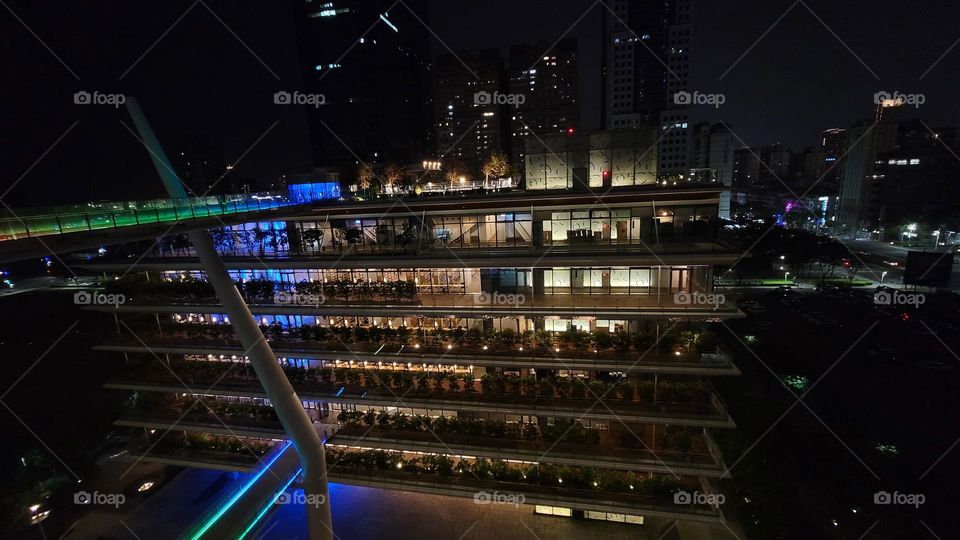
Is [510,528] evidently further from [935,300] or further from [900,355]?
[935,300]

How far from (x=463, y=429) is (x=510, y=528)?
→ 16.0 feet

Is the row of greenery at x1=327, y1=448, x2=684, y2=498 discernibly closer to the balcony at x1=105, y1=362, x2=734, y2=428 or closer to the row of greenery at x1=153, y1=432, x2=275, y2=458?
the balcony at x1=105, y1=362, x2=734, y2=428

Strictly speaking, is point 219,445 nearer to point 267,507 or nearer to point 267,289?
point 267,507

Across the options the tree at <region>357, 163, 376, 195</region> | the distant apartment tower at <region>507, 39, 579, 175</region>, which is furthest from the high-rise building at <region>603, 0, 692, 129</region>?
the tree at <region>357, 163, 376, 195</region>

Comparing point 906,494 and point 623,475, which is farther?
point 906,494

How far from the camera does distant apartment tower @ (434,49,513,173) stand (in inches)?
3541

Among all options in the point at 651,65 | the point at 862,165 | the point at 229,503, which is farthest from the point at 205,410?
the point at 862,165

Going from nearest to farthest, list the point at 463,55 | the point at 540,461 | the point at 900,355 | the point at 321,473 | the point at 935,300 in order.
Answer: the point at 321,473, the point at 540,461, the point at 900,355, the point at 935,300, the point at 463,55

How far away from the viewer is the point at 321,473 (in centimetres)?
1141

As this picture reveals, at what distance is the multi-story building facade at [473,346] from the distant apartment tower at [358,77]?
194 ft

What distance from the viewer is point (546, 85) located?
93.4 meters

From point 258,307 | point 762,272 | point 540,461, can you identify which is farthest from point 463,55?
point 540,461

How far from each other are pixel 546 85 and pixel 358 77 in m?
43.7

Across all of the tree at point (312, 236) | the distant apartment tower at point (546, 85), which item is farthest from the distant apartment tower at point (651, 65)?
the tree at point (312, 236)
